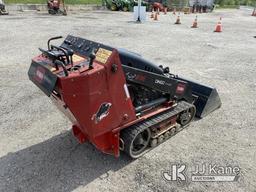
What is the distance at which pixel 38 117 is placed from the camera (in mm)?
5578

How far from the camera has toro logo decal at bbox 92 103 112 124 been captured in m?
3.54

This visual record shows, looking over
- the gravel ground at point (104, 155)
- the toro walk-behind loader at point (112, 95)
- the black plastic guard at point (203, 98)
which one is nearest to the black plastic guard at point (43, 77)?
the toro walk-behind loader at point (112, 95)

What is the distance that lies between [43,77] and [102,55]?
76cm

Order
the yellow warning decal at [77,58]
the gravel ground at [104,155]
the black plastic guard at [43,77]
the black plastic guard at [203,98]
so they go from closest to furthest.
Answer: the black plastic guard at [43,77]
the yellow warning decal at [77,58]
the gravel ground at [104,155]
the black plastic guard at [203,98]

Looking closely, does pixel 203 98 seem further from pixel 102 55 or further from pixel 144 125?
pixel 102 55

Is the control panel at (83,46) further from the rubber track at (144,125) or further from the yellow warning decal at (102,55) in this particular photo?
the rubber track at (144,125)

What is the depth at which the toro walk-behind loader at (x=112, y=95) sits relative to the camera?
3277mm

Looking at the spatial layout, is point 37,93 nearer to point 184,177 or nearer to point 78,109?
point 78,109

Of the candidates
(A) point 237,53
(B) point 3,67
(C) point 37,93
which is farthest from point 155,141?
(A) point 237,53

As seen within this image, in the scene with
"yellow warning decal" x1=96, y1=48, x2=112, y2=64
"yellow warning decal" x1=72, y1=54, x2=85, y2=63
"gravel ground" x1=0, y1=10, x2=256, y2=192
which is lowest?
"gravel ground" x1=0, y1=10, x2=256, y2=192

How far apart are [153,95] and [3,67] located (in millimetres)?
5678

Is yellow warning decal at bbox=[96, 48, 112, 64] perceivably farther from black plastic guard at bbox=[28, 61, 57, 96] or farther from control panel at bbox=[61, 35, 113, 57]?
black plastic guard at bbox=[28, 61, 57, 96]

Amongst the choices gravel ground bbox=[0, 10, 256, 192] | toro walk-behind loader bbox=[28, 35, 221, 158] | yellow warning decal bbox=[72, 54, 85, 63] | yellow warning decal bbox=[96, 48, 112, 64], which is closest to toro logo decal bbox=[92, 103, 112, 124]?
toro walk-behind loader bbox=[28, 35, 221, 158]

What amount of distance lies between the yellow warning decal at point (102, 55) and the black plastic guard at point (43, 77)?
2.00ft
